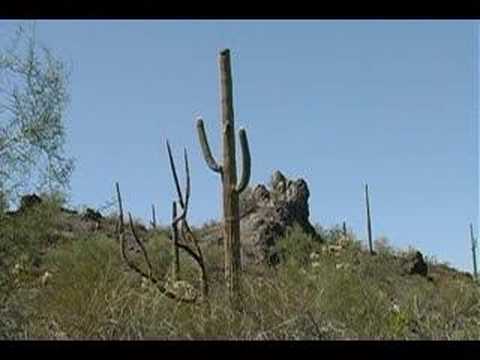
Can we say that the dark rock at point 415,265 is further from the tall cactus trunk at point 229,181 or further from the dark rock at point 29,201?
the dark rock at point 29,201

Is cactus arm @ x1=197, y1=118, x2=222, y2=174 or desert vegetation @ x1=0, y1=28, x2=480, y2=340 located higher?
cactus arm @ x1=197, y1=118, x2=222, y2=174

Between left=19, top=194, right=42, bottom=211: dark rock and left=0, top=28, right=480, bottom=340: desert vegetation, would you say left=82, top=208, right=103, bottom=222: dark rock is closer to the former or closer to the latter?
left=0, top=28, right=480, bottom=340: desert vegetation

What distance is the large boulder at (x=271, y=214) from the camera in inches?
317

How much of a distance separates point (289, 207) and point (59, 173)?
2590mm

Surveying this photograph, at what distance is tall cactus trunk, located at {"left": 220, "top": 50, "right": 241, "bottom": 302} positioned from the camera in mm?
5753

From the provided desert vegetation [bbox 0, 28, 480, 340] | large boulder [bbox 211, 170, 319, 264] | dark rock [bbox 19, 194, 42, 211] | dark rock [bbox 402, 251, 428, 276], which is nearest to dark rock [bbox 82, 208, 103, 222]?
desert vegetation [bbox 0, 28, 480, 340]

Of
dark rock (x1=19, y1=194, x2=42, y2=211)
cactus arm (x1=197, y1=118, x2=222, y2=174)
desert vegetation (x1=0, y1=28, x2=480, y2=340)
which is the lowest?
desert vegetation (x1=0, y1=28, x2=480, y2=340)

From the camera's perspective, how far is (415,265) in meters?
8.47

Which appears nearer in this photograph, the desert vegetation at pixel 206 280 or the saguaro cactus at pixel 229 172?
the desert vegetation at pixel 206 280

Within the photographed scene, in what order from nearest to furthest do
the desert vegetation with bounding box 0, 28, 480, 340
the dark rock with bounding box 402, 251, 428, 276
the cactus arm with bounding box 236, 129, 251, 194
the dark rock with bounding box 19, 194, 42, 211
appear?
1. the desert vegetation with bounding box 0, 28, 480, 340
2. the cactus arm with bounding box 236, 129, 251, 194
3. the dark rock with bounding box 19, 194, 42, 211
4. the dark rock with bounding box 402, 251, 428, 276

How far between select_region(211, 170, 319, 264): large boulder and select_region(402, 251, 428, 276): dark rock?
3.25 ft

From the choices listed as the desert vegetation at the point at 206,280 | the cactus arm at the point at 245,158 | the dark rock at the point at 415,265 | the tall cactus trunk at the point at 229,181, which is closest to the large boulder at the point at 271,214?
the desert vegetation at the point at 206,280

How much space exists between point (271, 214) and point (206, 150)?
295cm

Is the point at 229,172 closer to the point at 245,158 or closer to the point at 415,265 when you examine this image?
the point at 245,158
